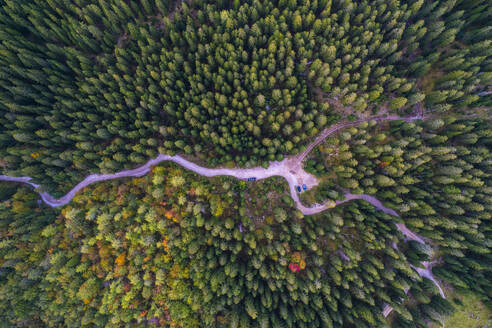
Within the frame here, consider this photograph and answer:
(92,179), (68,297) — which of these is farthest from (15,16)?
(68,297)

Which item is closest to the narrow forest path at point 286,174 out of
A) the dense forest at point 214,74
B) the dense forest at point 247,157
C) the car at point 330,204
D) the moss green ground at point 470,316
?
the car at point 330,204

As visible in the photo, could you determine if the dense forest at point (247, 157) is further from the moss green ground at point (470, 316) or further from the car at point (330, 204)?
the moss green ground at point (470, 316)

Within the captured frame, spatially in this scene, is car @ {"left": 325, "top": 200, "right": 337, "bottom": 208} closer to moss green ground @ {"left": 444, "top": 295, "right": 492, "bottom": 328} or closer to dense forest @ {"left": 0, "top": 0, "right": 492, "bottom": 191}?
dense forest @ {"left": 0, "top": 0, "right": 492, "bottom": 191}

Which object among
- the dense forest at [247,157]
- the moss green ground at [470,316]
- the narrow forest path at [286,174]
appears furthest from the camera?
the narrow forest path at [286,174]

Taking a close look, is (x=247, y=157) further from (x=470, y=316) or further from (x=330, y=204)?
(x=470, y=316)

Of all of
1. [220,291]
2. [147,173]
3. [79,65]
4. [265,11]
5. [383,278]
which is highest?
[265,11]

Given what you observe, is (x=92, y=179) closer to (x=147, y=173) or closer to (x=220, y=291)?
(x=147, y=173)

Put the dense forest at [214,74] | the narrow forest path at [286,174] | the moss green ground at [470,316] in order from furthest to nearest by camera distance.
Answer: the narrow forest path at [286,174] → the moss green ground at [470,316] → the dense forest at [214,74]

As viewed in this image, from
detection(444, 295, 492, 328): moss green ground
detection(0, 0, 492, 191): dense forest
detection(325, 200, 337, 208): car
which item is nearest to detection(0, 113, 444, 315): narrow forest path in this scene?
detection(325, 200, 337, 208): car
